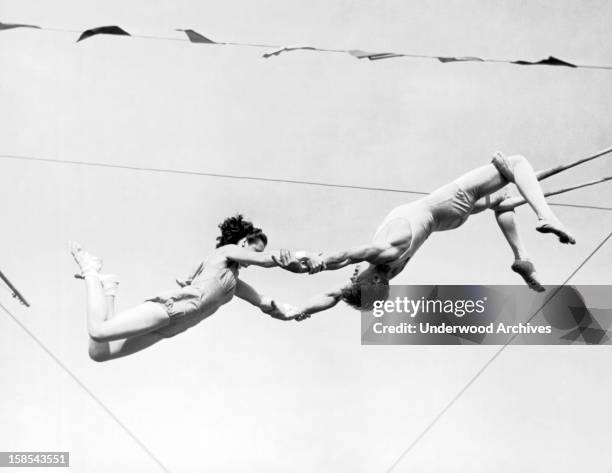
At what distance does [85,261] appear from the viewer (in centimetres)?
749

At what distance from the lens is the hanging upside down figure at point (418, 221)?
7.18 m

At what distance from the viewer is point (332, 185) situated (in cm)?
886

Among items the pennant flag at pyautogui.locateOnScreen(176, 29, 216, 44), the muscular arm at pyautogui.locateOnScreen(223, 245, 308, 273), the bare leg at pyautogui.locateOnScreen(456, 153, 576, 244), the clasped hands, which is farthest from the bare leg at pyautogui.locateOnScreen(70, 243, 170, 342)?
the bare leg at pyautogui.locateOnScreen(456, 153, 576, 244)

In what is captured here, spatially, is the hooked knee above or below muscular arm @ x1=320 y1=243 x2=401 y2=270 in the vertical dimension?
above

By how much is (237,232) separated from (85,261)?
104cm

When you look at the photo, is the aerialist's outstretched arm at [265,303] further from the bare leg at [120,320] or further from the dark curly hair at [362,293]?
the bare leg at [120,320]

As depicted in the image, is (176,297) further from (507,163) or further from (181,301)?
(507,163)

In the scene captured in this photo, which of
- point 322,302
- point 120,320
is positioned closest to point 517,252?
point 322,302

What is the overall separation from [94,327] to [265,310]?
1238 mm

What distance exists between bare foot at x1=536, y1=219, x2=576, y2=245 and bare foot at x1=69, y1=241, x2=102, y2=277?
290cm

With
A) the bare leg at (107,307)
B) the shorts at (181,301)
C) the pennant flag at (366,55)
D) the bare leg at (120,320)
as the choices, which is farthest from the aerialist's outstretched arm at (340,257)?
the pennant flag at (366,55)

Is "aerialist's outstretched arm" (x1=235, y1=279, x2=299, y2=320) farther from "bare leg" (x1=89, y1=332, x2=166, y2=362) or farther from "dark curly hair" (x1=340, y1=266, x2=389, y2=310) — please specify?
"bare leg" (x1=89, y1=332, x2=166, y2=362)

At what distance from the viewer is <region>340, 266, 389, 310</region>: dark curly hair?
7445 millimetres

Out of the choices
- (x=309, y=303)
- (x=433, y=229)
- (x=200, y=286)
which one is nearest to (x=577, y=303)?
(x=433, y=229)
